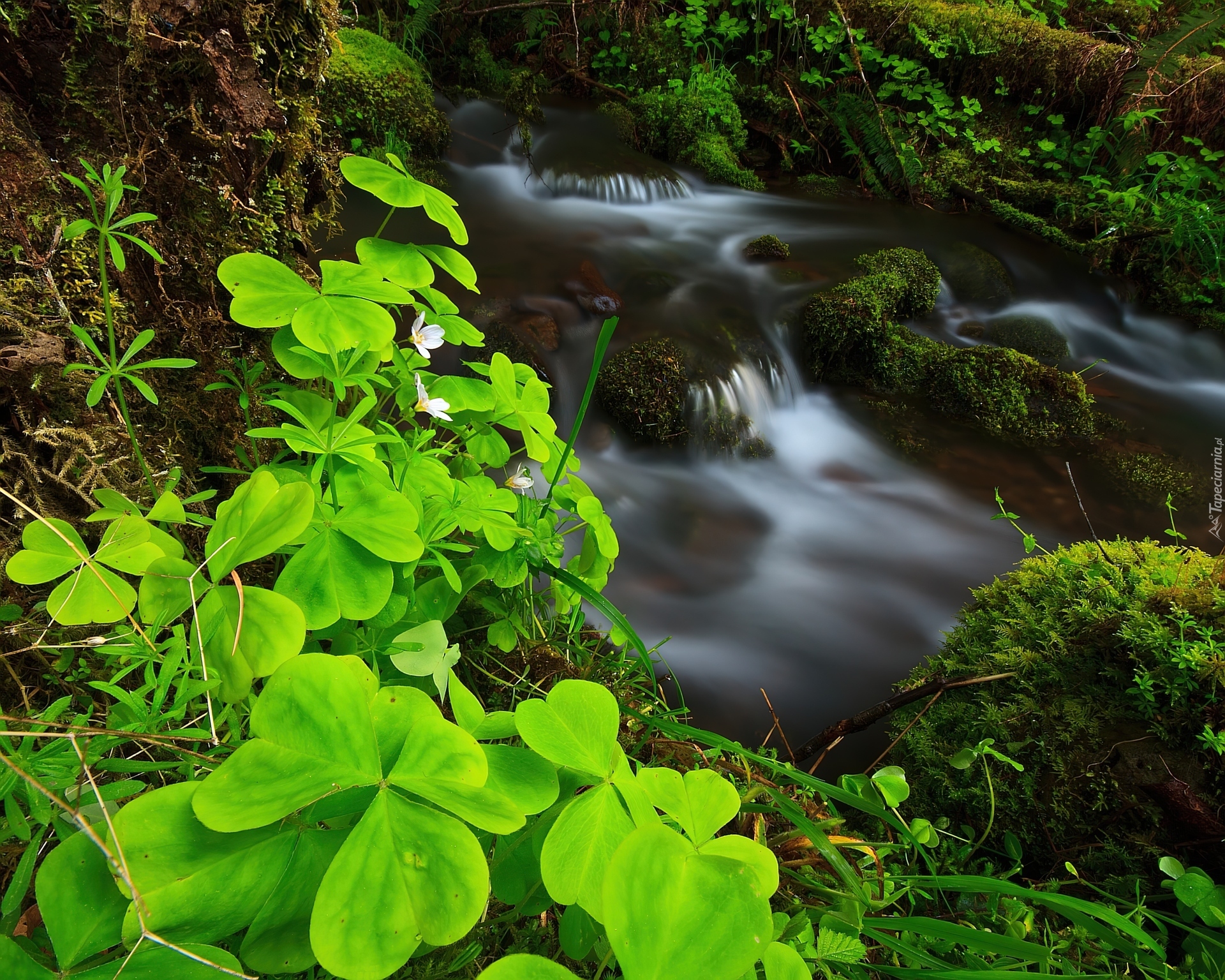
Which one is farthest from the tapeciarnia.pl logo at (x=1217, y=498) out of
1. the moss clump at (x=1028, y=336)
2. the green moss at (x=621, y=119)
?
the green moss at (x=621, y=119)

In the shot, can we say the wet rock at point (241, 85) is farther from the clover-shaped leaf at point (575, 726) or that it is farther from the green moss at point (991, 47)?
the green moss at point (991, 47)

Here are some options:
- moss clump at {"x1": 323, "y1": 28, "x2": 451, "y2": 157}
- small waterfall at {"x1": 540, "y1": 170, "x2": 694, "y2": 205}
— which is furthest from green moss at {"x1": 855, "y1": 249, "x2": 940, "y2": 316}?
moss clump at {"x1": 323, "y1": 28, "x2": 451, "y2": 157}

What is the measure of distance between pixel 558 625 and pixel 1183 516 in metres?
3.62

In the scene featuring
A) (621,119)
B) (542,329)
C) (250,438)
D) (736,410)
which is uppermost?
(621,119)

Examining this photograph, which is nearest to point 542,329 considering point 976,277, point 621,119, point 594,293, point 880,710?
point 594,293

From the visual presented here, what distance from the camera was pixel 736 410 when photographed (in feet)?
12.1

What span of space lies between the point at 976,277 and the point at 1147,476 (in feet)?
6.29

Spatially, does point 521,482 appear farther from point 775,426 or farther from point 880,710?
point 775,426

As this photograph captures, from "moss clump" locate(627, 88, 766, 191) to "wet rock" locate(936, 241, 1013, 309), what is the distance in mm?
1748

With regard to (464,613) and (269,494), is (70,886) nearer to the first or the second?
(269,494)

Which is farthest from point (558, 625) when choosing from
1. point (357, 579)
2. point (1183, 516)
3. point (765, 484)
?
point (1183, 516)

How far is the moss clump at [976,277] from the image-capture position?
4809 mm

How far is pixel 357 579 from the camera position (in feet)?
3.35

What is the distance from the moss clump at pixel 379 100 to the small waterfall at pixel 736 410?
2.92 metres
